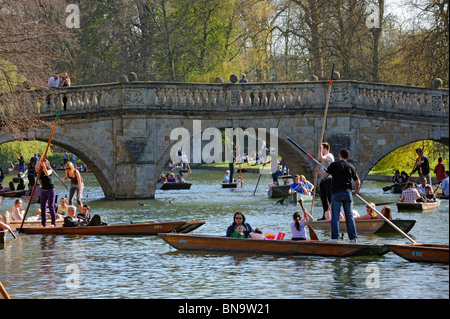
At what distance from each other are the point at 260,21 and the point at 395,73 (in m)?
6.10

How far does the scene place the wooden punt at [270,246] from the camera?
13141mm

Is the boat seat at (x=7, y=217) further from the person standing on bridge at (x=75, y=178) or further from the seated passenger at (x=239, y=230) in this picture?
the seated passenger at (x=239, y=230)

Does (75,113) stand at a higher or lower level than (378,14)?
lower

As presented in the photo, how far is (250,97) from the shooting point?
80.3ft

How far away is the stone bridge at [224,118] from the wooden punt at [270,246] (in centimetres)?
943

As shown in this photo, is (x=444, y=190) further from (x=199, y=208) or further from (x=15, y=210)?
(x=15, y=210)

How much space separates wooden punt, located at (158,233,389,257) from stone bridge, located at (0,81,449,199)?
943cm

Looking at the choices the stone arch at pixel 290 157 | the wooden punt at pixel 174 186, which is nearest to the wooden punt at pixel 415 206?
the stone arch at pixel 290 157

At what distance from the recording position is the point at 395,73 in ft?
101

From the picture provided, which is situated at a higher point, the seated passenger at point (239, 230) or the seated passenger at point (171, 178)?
the seated passenger at point (171, 178)

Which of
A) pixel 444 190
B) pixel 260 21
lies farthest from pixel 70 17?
pixel 444 190

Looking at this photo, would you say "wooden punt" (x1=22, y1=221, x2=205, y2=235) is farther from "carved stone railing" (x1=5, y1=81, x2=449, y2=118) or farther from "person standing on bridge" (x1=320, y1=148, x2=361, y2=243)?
"carved stone railing" (x1=5, y1=81, x2=449, y2=118)

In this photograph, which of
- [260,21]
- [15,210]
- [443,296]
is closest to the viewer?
[443,296]
